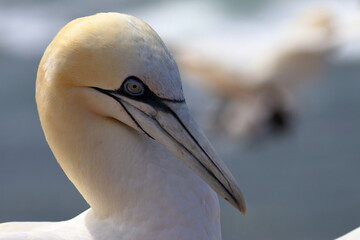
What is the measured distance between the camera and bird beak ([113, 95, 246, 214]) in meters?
3.62

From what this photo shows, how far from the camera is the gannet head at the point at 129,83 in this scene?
11.5 feet

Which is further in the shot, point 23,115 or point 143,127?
point 23,115

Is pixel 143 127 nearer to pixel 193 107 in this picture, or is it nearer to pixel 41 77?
pixel 41 77

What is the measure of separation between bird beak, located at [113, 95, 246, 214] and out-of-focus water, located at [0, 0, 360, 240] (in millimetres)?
4360

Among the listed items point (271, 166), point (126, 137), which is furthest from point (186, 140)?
point (271, 166)

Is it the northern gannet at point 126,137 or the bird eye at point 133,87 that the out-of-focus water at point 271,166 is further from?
the bird eye at point 133,87

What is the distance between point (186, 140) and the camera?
12.0 feet

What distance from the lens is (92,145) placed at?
3752 mm

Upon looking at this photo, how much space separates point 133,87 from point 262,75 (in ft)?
27.2

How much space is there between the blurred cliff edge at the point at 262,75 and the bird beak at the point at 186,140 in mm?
7577

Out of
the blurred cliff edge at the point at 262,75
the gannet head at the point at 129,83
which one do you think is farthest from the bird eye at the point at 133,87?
the blurred cliff edge at the point at 262,75


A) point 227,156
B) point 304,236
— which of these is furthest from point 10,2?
point 304,236

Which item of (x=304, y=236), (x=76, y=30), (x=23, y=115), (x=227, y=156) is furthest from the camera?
(x=23, y=115)

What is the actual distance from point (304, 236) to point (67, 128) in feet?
14.8
